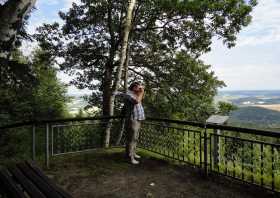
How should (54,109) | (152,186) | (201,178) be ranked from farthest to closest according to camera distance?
1. (54,109)
2. (201,178)
3. (152,186)

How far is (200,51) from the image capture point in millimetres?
13664

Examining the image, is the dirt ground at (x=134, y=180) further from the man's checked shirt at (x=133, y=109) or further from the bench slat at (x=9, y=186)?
the bench slat at (x=9, y=186)

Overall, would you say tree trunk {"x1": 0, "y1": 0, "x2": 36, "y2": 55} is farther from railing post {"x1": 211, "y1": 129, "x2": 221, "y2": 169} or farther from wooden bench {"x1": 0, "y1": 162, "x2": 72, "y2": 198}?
railing post {"x1": 211, "y1": 129, "x2": 221, "y2": 169}

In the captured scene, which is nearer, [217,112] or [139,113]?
[139,113]

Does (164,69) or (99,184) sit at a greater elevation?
(164,69)

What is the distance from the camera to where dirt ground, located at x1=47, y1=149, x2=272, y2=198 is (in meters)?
4.88

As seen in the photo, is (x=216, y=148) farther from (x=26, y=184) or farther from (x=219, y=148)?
(x=26, y=184)

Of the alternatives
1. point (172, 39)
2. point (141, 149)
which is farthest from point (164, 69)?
point (141, 149)

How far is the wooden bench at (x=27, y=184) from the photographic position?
2980 mm

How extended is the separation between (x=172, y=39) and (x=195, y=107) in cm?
389

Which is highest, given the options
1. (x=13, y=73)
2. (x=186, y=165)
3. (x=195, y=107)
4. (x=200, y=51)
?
(x=200, y=51)

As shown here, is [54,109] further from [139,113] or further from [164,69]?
[139,113]

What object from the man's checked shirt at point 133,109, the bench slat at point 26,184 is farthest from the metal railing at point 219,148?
the bench slat at point 26,184

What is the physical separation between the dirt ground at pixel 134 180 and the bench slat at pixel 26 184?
4.26ft
